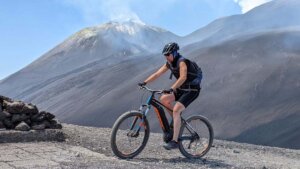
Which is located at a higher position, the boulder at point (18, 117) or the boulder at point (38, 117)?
the boulder at point (18, 117)

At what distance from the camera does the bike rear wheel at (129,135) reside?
664cm

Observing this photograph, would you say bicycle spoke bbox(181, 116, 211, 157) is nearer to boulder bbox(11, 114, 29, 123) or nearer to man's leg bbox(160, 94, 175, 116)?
man's leg bbox(160, 94, 175, 116)

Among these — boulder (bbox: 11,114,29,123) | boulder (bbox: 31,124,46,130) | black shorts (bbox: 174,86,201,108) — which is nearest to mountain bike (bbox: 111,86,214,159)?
black shorts (bbox: 174,86,201,108)

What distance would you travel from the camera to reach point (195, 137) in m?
7.28

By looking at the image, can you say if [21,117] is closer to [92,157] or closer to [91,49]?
[92,157]

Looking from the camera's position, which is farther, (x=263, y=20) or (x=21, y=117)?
(x=263, y=20)

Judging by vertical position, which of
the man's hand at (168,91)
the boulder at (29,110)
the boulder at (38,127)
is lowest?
the boulder at (38,127)

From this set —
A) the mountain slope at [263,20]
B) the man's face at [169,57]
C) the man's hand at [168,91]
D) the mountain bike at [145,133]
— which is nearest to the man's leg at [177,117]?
the mountain bike at [145,133]

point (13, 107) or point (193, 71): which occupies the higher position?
point (13, 107)

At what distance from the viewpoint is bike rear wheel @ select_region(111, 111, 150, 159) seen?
21.8ft

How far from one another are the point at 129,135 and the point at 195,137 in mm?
1168

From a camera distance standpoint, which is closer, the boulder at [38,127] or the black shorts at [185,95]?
the black shorts at [185,95]

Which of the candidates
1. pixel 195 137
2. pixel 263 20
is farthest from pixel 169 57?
pixel 263 20

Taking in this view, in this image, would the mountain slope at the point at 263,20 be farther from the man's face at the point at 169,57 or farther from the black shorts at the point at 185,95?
the man's face at the point at 169,57
